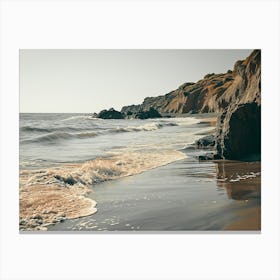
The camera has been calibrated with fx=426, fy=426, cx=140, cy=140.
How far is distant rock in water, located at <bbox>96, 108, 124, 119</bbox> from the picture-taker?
15.8 feet

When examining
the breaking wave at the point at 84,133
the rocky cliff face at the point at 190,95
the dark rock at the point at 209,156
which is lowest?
the dark rock at the point at 209,156

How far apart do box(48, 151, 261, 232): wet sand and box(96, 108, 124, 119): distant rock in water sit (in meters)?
0.72

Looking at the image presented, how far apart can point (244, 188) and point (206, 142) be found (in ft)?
2.25

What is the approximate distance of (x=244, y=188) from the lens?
4.80 metres

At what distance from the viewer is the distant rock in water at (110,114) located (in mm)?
4820

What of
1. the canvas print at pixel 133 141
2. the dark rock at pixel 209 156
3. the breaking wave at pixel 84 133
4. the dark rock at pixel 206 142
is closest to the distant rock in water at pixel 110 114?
the canvas print at pixel 133 141

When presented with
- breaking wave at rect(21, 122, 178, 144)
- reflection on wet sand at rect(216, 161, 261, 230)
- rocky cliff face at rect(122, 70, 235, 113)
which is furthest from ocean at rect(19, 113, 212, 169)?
reflection on wet sand at rect(216, 161, 261, 230)

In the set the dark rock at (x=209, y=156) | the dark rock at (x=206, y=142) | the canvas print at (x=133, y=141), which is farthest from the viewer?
the dark rock at (x=209, y=156)

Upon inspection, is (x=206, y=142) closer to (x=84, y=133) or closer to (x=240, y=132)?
(x=240, y=132)

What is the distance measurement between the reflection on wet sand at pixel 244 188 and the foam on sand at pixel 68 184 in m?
0.67

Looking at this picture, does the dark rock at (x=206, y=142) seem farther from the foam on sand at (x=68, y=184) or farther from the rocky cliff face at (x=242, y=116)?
the foam on sand at (x=68, y=184)
